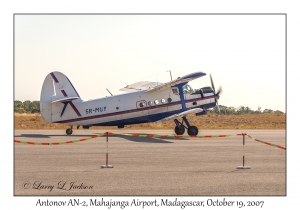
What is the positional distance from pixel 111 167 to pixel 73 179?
2.37 m

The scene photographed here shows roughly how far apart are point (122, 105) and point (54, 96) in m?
3.96

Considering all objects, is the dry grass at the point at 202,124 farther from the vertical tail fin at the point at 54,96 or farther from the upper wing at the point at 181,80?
the upper wing at the point at 181,80

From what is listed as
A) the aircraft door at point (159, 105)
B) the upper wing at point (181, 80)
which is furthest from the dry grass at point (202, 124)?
the upper wing at point (181, 80)

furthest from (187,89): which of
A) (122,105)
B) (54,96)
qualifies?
(54,96)

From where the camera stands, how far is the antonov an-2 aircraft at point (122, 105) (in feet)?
93.8

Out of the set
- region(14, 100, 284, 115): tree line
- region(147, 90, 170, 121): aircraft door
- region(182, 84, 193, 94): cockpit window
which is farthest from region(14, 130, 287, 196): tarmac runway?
region(14, 100, 284, 115): tree line

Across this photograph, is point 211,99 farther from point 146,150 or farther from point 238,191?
point 238,191

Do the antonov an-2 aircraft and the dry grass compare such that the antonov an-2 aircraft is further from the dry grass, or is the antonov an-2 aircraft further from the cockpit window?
the dry grass

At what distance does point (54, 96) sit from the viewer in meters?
28.7

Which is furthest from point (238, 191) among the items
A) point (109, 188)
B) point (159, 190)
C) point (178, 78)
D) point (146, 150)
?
point (178, 78)

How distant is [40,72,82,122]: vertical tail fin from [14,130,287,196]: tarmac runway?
625 centimetres

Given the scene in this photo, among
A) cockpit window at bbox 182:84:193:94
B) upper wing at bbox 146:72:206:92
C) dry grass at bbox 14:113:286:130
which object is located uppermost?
upper wing at bbox 146:72:206:92

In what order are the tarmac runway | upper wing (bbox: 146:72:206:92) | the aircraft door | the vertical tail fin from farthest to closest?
the aircraft door, the vertical tail fin, upper wing (bbox: 146:72:206:92), the tarmac runway

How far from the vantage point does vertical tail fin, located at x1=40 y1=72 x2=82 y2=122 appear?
2853 centimetres
